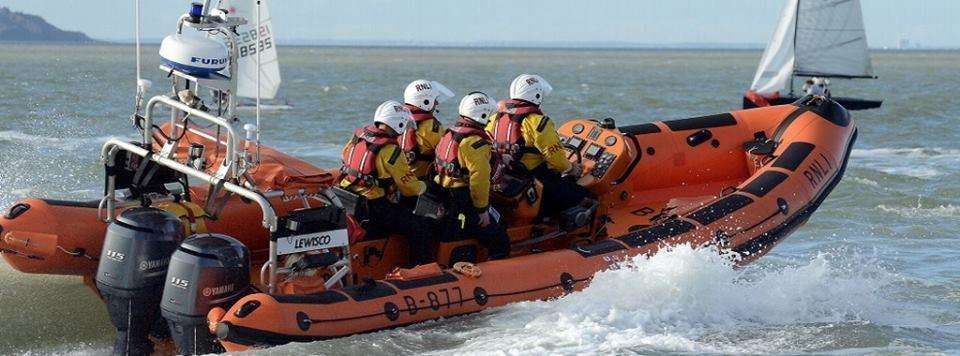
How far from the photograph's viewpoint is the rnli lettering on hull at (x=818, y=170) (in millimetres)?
8625

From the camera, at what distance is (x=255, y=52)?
42.7ft

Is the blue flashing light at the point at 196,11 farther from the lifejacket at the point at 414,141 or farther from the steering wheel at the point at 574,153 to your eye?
the steering wheel at the point at 574,153

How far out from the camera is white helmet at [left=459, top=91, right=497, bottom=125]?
24.0 ft

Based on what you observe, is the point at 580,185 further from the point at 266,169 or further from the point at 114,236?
the point at 114,236

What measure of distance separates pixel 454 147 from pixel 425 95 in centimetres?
49

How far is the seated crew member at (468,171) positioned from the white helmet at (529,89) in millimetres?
497

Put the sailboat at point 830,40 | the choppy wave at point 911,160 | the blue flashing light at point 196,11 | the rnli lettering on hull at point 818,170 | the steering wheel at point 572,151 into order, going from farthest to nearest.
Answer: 1. the sailboat at point 830,40
2. the choppy wave at point 911,160
3. the steering wheel at point 572,151
4. the rnli lettering on hull at point 818,170
5. the blue flashing light at point 196,11

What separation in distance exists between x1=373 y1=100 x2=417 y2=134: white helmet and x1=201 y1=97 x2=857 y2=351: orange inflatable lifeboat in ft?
2.23

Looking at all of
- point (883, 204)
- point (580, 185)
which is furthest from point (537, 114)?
point (883, 204)

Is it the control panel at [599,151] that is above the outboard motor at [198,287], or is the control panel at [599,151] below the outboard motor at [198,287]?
above

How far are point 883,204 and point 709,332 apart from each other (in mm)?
6154

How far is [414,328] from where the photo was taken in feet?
22.0

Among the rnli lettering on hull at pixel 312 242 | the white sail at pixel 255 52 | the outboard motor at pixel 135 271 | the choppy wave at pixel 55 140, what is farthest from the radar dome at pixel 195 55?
the choppy wave at pixel 55 140

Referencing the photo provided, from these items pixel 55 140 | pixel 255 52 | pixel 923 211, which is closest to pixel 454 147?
pixel 255 52
